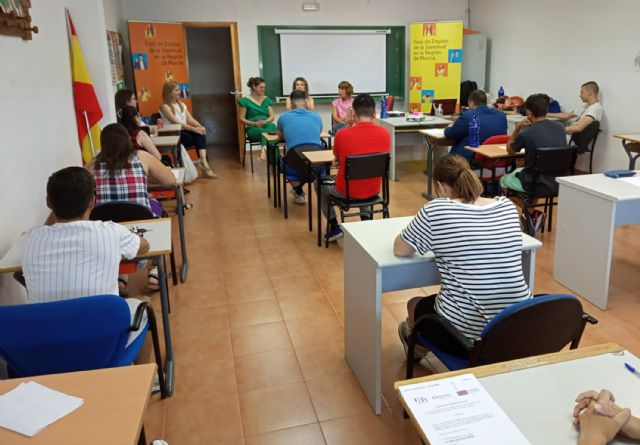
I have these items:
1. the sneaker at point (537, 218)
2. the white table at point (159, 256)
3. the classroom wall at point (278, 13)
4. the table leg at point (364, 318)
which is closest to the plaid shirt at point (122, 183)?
the white table at point (159, 256)

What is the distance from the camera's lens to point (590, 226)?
3.35 m

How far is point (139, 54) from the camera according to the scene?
7.77 metres

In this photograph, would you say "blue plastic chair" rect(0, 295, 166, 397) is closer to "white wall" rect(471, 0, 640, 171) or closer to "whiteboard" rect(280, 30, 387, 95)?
"white wall" rect(471, 0, 640, 171)

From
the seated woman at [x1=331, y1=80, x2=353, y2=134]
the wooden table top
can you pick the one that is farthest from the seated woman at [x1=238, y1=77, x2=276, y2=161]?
the wooden table top

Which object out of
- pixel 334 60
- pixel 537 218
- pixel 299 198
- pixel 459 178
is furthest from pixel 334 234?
pixel 334 60

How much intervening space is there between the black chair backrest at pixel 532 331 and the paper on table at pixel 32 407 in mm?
1266

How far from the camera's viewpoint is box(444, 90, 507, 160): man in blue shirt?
5.16 m

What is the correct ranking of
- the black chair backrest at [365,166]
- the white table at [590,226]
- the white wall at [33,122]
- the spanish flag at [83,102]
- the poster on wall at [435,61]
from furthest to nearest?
the poster on wall at [435,61] < the spanish flag at [83,102] < the black chair backrest at [365,166] < the white table at [590,226] < the white wall at [33,122]

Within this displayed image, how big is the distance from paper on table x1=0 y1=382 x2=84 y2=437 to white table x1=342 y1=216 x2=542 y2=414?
1.25 meters

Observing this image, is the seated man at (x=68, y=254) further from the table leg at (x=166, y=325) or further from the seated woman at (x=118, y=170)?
the seated woman at (x=118, y=170)

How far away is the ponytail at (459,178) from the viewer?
207cm

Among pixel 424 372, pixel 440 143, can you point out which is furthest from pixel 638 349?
pixel 440 143

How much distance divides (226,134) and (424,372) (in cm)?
815

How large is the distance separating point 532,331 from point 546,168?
2.77 metres
